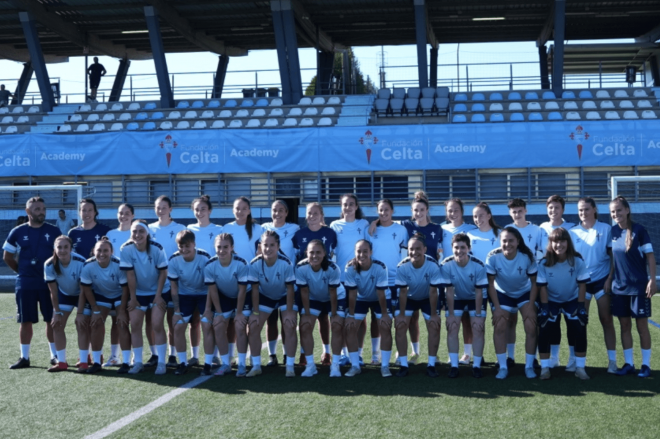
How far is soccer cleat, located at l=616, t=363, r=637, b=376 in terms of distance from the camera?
5.88 m

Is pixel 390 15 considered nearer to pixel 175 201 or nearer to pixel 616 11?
pixel 616 11

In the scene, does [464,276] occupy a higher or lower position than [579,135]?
lower

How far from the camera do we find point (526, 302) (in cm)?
600

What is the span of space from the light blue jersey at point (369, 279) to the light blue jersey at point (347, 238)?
0.62 meters

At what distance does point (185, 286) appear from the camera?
20.8 feet

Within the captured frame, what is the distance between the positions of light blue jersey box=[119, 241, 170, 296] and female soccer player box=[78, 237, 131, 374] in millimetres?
113

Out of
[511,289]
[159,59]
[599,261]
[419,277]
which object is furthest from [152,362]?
[159,59]

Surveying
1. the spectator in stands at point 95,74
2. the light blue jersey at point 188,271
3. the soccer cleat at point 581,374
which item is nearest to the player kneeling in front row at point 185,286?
the light blue jersey at point 188,271

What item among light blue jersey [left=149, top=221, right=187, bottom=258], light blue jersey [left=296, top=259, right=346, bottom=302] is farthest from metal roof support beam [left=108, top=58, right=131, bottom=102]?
light blue jersey [left=296, top=259, right=346, bottom=302]

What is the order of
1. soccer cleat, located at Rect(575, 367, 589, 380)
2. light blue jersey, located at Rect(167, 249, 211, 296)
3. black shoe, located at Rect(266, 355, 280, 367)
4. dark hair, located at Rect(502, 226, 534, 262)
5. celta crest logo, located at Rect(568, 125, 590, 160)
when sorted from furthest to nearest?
celta crest logo, located at Rect(568, 125, 590, 160)
black shoe, located at Rect(266, 355, 280, 367)
light blue jersey, located at Rect(167, 249, 211, 296)
dark hair, located at Rect(502, 226, 534, 262)
soccer cleat, located at Rect(575, 367, 589, 380)

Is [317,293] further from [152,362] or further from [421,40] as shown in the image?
→ [421,40]

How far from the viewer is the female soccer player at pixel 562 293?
5844 mm

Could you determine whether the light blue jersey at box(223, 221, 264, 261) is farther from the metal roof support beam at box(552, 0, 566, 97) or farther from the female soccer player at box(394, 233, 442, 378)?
the metal roof support beam at box(552, 0, 566, 97)

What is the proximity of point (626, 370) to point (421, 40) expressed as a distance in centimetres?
1494
